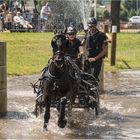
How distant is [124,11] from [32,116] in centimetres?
6465

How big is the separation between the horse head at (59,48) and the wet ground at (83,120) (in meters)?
1.38

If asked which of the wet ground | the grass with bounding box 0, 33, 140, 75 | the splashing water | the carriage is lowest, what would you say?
the wet ground

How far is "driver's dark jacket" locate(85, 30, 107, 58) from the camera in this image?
501 inches

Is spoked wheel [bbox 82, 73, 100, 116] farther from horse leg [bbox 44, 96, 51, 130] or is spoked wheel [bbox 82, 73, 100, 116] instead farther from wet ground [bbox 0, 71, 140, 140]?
horse leg [bbox 44, 96, 51, 130]

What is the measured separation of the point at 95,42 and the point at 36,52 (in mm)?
10940

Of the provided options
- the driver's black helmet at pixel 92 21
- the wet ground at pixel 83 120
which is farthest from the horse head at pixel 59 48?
the driver's black helmet at pixel 92 21

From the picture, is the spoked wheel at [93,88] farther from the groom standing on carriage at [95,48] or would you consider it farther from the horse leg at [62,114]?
the horse leg at [62,114]

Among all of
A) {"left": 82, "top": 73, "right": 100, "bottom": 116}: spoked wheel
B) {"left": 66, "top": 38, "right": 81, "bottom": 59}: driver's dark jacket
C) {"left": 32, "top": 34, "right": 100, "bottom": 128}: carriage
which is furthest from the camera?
{"left": 66, "top": 38, "right": 81, "bottom": 59}: driver's dark jacket

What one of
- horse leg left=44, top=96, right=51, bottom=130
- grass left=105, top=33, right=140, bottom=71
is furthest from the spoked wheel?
grass left=105, top=33, right=140, bottom=71

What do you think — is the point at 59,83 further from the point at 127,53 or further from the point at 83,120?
the point at 127,53

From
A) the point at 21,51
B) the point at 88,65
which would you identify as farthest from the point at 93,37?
the point at 21,51

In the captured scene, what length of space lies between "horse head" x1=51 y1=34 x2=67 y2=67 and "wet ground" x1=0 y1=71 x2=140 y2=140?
4.53ft

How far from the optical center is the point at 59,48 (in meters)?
9.39

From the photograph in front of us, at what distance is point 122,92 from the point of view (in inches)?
626
